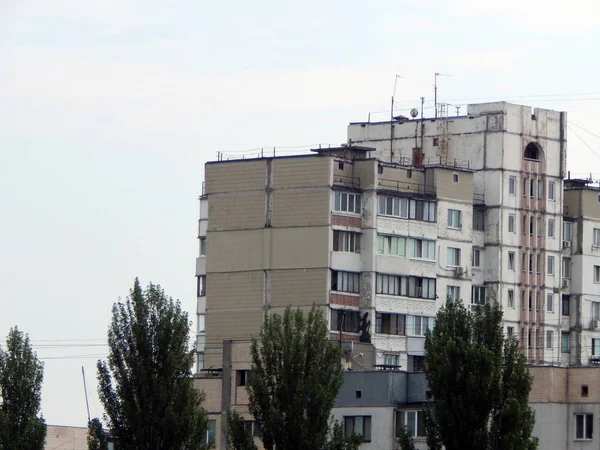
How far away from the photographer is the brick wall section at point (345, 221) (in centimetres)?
13750

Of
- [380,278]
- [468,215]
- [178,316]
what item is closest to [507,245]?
[468,215]

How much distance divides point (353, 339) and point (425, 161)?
56.4ft

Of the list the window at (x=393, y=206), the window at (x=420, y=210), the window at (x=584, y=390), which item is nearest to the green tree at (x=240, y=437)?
the window at (x=584, y=390)

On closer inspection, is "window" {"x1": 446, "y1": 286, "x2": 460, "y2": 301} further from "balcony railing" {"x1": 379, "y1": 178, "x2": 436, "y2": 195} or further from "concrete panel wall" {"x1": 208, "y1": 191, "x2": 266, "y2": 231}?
"concrete panel wall" {"x1": 208, "y1": 191, "x2": 266, "y2": 231}

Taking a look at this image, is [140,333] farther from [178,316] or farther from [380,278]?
[380,278]

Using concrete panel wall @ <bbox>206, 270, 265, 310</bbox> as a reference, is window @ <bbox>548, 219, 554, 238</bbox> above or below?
above

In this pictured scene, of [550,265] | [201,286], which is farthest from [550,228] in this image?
[201,286]

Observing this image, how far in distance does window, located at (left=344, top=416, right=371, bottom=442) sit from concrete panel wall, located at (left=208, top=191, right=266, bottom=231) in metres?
44.0

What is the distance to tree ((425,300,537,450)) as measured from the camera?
81688 mm

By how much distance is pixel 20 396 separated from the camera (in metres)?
98.9

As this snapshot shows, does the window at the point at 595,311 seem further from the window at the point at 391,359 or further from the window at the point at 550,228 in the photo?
the window at the point at 391,359

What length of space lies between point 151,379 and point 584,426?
1919 centimetres

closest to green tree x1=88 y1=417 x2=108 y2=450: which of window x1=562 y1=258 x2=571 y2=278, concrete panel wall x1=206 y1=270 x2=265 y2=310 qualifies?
concrete panel wall x1=206 y1=270 x2=265 y2=310

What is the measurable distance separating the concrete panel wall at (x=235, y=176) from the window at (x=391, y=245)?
336 inches
